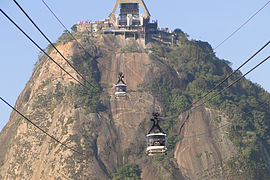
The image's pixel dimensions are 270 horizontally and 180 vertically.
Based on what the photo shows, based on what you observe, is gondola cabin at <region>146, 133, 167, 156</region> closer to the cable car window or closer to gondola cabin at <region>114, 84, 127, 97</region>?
the cable car window

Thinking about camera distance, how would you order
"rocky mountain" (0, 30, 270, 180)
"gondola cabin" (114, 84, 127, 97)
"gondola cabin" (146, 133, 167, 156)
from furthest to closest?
"rocky mountain" (0, 30, 270, 180)
"gondola cabin" (114, 84, 127, 97)
"gondola cabin" (146, 133, 167, 156)

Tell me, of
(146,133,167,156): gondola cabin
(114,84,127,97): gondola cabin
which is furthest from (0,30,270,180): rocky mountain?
(146,133,167,156): gondola cabin

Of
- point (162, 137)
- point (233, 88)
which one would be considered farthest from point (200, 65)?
point (162, 137)

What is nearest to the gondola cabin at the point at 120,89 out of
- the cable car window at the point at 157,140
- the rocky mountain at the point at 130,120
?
the cable car window at the point at 157,140

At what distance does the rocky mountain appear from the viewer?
401 ft

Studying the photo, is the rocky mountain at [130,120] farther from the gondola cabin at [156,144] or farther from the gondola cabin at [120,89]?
the gondola cabin at [156,144]

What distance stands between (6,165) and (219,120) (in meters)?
49.6

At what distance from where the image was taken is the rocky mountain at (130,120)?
122 meters

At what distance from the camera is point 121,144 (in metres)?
129

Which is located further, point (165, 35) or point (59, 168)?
point (165, 35)

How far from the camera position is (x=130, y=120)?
433ft

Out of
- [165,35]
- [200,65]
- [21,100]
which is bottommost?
Result: [21,100]

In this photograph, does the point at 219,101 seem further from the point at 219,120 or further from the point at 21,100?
the point at 21,100

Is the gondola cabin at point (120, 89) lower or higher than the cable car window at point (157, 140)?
higher
